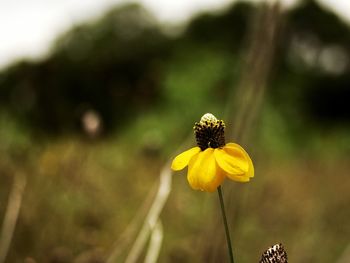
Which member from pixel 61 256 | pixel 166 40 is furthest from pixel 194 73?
pixel 61 256

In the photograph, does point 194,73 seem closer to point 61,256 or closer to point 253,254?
point 253,254

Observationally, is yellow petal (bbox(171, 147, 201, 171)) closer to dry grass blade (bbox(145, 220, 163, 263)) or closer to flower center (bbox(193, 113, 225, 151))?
flower center (bbox(193, 113, 225, 151))

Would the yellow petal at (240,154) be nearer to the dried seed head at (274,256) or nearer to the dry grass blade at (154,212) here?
the dried seed head at (274,256)

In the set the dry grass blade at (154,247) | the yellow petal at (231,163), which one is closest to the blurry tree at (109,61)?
the dry grass blade at (154,247)

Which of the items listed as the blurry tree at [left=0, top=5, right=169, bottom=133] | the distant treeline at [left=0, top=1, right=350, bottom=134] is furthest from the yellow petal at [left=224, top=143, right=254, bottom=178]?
the distant treeline at [left=0, top=1, right=350, bottom=134]

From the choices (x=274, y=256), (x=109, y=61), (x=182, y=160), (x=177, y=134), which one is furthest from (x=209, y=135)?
(x=109, y=61)

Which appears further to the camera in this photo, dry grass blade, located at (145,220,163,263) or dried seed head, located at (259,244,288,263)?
dry grass blade, located at (145,220,163,263)
